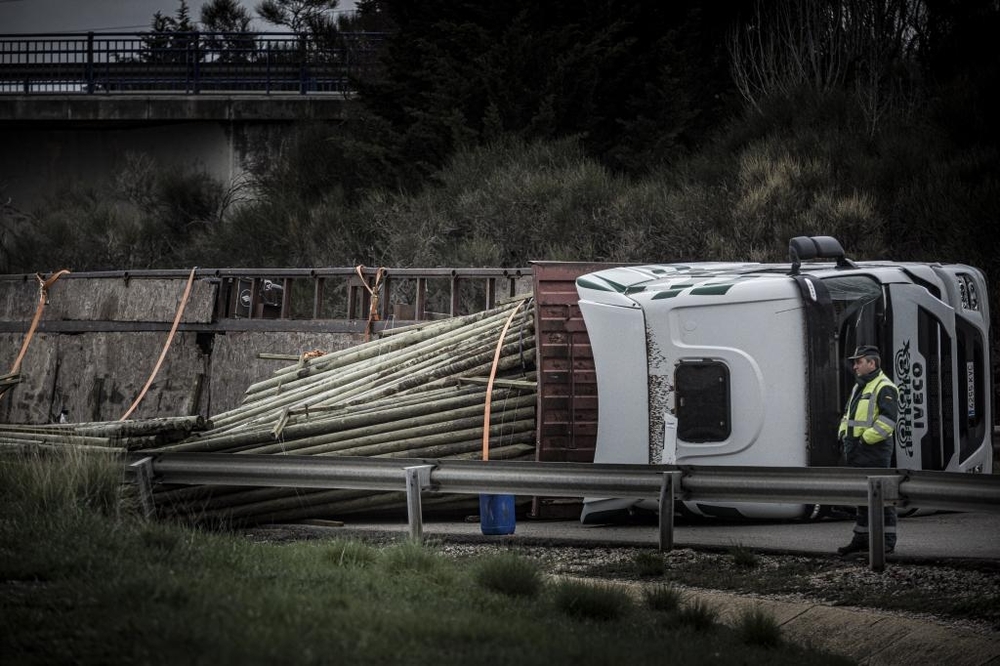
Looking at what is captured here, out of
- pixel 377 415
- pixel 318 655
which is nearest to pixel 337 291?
pixel 377 415

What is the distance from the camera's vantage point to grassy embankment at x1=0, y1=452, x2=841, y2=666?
472 centimetres

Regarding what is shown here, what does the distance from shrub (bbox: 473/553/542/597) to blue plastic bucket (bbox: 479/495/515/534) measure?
8.14ft

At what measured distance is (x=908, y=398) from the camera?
9664 mm

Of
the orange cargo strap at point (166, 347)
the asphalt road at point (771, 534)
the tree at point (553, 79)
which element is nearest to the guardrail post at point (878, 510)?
A: the asphalt road at point (771, 534)

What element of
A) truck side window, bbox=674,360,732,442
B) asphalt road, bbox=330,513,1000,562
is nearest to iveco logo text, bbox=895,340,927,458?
asphalt road, bbox=330,513,1000,562

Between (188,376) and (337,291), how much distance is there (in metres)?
5.54

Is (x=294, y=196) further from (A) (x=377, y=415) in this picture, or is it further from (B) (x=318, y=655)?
(B) (x=318, y=655)

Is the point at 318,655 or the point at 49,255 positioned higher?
the point at 49,255

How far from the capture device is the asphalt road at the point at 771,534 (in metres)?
8.53

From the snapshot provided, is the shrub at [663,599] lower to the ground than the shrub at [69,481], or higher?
lower

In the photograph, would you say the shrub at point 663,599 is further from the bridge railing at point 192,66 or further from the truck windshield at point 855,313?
the bridge railing at point 192,66

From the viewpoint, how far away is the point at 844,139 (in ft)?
75.4

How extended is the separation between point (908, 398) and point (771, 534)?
1.58 metres

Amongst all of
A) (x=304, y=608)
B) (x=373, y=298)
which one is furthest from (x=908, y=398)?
(x=373, y=298)
